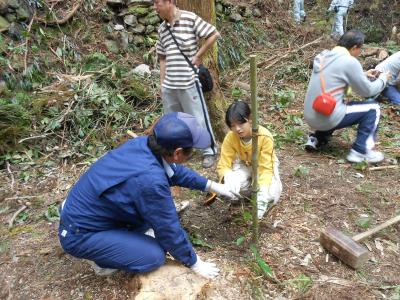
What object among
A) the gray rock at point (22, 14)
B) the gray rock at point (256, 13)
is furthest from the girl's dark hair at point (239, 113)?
the gray rock at point (256, 13)

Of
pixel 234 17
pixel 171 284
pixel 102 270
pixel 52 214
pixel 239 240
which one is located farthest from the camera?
pixel 234 17

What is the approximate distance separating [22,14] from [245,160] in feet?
15.1

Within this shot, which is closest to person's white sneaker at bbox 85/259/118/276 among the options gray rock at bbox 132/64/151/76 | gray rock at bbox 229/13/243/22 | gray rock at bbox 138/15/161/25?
gray rock at bbox 132/64/151/76

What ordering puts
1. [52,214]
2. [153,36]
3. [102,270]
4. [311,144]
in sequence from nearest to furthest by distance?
[102,270]
[52,214]
[311,144]
[153,36]

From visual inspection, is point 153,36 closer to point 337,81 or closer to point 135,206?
point 337,81

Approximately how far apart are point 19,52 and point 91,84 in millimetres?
1219

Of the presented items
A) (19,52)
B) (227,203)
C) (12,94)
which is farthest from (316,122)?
(19,52)

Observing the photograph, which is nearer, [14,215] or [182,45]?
[14,215]

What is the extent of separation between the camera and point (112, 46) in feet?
22.0

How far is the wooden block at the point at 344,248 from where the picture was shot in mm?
2803

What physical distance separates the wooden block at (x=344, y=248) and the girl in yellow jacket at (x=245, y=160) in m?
0.54

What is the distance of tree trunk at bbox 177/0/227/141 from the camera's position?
14.9ft

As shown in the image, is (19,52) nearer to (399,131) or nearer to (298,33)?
(399,131)

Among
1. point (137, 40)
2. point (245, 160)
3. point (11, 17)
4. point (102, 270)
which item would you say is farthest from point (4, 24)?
point (102, 270)
